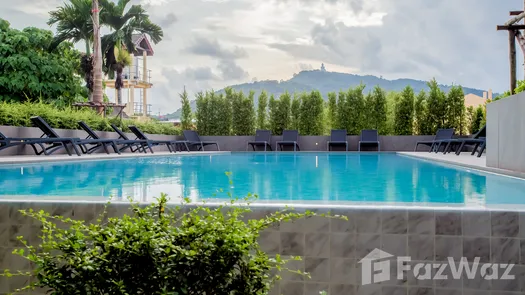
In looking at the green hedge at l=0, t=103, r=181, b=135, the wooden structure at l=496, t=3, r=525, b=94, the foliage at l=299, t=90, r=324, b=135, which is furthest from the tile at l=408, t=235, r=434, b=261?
the foliage at l=299, t=90, r=324, b=135

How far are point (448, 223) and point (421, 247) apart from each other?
0.64ft

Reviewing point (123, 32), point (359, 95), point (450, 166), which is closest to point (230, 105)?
point (359, 95)

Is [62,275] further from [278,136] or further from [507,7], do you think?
[507,7]

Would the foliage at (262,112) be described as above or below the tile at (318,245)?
above

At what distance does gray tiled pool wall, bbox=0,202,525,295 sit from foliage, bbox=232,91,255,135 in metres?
16.5

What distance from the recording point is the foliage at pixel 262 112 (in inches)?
749

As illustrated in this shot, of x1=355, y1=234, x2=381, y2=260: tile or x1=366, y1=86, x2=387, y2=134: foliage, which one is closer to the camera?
x1=355, y1=234, x2=381, y2=260: tile

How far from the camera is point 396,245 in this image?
2.46m

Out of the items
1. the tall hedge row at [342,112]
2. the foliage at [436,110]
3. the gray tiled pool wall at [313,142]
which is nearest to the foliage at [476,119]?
the tall hedge row at [342,112]

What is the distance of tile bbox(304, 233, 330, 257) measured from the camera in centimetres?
248

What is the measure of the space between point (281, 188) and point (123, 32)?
22881 mm

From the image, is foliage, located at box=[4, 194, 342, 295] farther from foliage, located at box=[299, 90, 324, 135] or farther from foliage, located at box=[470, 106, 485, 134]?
foliage, located at box=[299, 90, 324, 135]

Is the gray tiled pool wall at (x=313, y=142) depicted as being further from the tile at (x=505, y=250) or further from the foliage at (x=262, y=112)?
the tile at (x=505, y=250)

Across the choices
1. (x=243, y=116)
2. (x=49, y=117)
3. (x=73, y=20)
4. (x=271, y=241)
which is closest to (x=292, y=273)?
(x=271, y=241)
